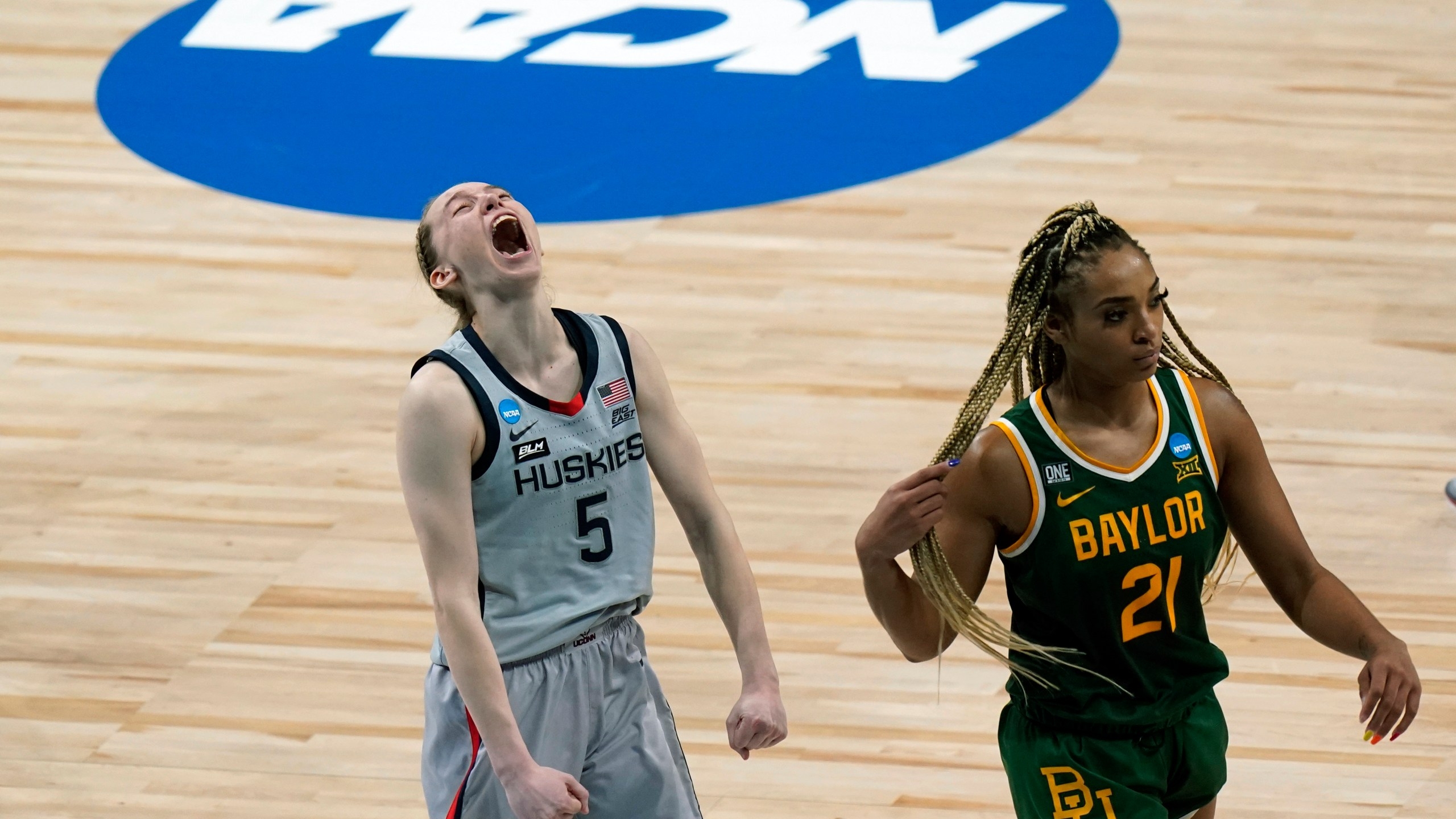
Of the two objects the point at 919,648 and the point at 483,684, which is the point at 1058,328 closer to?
the point at 919,648

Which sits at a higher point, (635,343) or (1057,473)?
(635,343)

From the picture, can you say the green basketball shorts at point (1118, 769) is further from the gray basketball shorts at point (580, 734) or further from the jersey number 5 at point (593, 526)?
the jersey number 5 at point (593, 526)

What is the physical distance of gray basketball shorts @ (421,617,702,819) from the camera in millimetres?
2656

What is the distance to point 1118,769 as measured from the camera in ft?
8.56

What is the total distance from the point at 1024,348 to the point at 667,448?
0.50 meters

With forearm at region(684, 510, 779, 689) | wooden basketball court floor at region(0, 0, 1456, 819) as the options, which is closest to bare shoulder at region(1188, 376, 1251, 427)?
forearm at region(684, 510, 779, 689)

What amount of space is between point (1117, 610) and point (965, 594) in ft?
0.66

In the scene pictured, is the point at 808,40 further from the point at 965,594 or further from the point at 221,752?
the point at 965,594

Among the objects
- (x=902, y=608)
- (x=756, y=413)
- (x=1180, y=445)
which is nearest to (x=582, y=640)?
(x=902, y=608)

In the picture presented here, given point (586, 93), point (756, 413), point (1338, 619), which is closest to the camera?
point (1338, 619)

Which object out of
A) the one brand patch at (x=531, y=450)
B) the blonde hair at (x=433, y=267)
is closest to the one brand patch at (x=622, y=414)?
the one brand patch at (x=531, y=450)

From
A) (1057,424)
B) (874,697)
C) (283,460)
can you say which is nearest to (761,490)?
(874,697)

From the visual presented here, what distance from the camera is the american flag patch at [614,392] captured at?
2654 millimetres

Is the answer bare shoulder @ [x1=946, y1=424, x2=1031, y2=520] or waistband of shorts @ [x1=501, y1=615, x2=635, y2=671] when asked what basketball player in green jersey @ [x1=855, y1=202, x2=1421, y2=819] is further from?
waistband of shorts @ [x1=501, y1=615, x2=635, y2=671]
